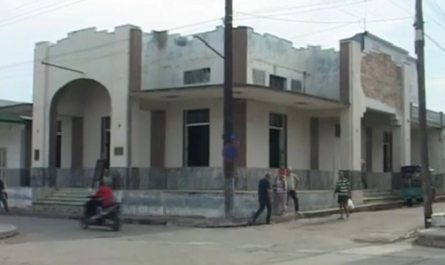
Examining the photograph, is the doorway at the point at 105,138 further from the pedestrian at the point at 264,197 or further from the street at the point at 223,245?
the pedestrian at the point at 264,197

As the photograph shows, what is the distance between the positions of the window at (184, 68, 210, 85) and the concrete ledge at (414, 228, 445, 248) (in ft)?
46.2

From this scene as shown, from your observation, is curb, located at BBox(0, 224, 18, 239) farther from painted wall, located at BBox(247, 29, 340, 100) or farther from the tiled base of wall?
painted wall, located at BBox(247, 29, 340, 100)

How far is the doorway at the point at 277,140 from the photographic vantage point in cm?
3095

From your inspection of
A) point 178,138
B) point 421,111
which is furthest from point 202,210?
point 421,111

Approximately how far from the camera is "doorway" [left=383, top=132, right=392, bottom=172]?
4103 cm

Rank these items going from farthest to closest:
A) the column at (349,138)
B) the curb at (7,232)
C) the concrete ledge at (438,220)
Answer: the column at (349,138)
the concrete ledge at (438,220)
the curb at (7,232)

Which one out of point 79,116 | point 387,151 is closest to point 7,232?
point 79,116

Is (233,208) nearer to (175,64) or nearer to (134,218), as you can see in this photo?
(134,218)

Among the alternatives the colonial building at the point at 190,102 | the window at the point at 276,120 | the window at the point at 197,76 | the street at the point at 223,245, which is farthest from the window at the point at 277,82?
the street at the point at 223,245

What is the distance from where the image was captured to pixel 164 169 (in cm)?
2984

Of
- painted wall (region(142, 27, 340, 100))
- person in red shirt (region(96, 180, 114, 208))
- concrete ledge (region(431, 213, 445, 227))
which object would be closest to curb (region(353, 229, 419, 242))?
concrete ledge (region(431, 213, 445, 227))

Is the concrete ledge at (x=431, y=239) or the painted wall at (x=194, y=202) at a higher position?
the painted wall at (x=194, y=202)

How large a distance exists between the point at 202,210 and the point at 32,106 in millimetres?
14334

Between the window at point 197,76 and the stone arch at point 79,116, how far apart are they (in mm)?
4622
